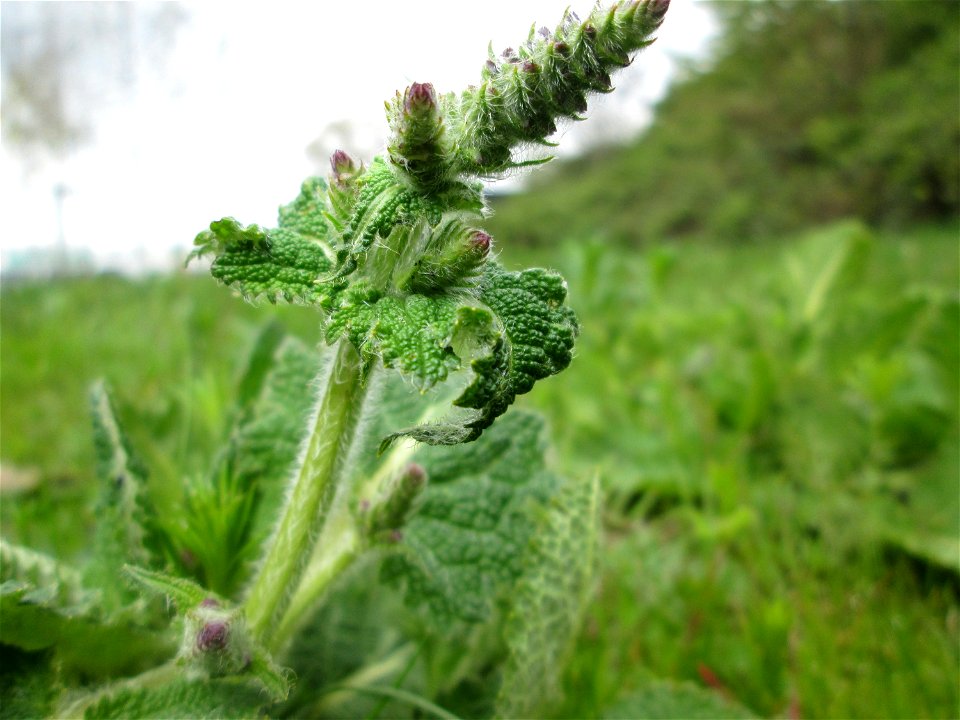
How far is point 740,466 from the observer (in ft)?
7.24

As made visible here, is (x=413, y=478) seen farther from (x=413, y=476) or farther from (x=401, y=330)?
(x=401, y=330)

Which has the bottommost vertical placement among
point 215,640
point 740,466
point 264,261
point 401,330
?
point 740,466

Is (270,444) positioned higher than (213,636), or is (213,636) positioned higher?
(270,444)

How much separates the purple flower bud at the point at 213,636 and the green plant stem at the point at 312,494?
9cm

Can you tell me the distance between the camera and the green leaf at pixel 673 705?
1163 millimetres

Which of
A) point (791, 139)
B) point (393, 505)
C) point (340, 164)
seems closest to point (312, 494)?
point (393, 505)

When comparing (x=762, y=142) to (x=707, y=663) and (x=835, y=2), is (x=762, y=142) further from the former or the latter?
(x=707, y=663)

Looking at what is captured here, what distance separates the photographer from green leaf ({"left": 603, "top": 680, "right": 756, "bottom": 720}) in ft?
3.82

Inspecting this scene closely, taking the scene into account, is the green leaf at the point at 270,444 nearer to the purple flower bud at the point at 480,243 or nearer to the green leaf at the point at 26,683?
the green leaf at the point at 26,683

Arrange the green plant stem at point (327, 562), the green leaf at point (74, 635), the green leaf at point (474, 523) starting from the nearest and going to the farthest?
the green leaf at point (74, 635)
the green plant stem at point (327, 562)
the green leaf at point (474, 523)

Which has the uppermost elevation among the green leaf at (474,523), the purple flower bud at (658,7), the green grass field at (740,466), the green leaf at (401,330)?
the purple flower bud at (658,7)

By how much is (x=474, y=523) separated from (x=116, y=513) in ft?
1.74

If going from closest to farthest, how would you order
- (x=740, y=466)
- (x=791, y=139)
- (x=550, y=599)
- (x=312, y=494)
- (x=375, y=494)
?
(x=312, y=494), (x=375, y=494), (x=550, y=599), (x=740, y=466), (x=791, y=139)

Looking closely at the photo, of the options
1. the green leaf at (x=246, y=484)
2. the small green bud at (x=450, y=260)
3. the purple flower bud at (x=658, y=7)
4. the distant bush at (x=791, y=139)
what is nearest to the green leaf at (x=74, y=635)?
the green leaf at (x=246, y=484)
